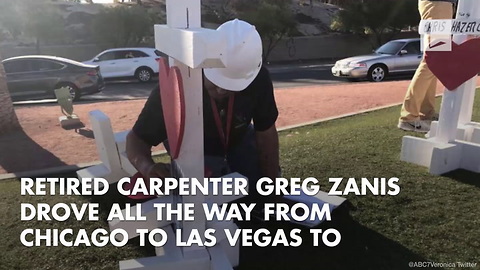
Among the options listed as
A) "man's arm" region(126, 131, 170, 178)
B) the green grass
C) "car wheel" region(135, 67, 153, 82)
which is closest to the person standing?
→ the green grass

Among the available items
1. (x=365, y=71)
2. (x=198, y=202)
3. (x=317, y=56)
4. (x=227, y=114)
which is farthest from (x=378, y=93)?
(x=317, y=56)

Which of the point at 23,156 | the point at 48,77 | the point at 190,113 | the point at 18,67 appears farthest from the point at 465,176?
the point at 18,67

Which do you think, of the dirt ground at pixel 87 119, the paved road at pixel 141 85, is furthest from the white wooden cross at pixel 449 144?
the paved road at pixel 141 85

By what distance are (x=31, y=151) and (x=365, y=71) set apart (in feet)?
36.7

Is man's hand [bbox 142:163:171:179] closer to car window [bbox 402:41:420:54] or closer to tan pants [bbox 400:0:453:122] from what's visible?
tan pants [bbox 400:0:453:122]

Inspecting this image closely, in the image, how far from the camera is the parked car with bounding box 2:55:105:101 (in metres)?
12.8

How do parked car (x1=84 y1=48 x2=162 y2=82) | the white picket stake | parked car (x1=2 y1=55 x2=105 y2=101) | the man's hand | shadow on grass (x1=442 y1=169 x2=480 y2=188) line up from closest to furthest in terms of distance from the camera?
the man's hand < shadow on grass (x1=442 y1=169 x2=480 y2=188) < the white picket stake < parked car (x1=2 y1=55 x2=105 y2=101) < parked car (x1=84 y1=48 x2=162 y2=82)

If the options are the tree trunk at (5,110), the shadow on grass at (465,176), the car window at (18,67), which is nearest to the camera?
the shadow on grass at (465,176)

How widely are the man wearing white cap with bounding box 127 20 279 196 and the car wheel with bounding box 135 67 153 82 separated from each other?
1473cm

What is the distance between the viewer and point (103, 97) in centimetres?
1363

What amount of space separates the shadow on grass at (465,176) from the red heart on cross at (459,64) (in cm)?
64

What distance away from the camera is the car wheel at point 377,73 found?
1447cm

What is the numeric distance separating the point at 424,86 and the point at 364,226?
7.49 ft

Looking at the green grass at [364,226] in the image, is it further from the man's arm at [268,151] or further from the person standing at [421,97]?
the person standing at [421,97]
